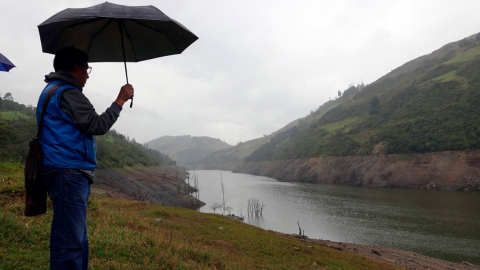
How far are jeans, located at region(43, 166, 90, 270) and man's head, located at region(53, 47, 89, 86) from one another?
1042 millimetres

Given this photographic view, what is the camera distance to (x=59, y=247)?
8.23 ft

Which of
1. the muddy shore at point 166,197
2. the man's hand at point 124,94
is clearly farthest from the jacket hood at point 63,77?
the muddy shore at point 166,197

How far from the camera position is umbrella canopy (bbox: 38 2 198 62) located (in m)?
3.19

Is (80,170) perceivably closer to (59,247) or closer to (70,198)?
(70,198)

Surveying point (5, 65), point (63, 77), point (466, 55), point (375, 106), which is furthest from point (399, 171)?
point (466, 55)

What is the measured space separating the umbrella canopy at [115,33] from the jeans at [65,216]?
1.76m

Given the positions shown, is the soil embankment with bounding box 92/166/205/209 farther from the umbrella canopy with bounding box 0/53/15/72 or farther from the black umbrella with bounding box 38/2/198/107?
the black umbrella with bounding box 38/2/198/107

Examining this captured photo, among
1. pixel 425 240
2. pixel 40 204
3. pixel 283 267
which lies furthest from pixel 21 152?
pixel 425 240

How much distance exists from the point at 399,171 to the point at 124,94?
205ft

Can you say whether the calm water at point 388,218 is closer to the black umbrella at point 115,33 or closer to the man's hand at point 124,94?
the black umbrella at point 115,33

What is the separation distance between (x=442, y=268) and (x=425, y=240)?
319 inches

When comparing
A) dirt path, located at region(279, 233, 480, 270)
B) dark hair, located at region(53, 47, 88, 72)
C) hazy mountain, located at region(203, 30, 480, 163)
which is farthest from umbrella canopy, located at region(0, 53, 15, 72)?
hazy mountain, located at region(203, 30, 480, 163)

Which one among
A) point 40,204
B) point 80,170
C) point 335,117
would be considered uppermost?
point 335,117

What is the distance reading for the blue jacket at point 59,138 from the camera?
246 cm
